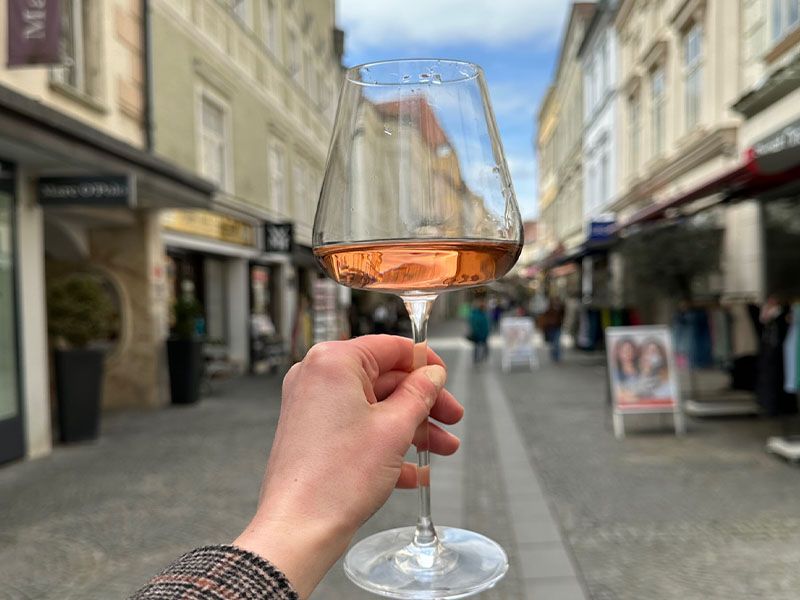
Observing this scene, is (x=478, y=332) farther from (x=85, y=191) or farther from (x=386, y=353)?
(x=386, y=353)

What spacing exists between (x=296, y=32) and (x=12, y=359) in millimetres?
Result: 14379

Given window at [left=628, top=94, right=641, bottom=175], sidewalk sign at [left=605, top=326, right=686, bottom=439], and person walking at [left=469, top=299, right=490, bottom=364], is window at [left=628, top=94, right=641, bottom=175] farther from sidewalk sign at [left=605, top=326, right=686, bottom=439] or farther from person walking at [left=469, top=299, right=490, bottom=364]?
sidewalk sign at [left=605, top=326, right=686, bottom=439]

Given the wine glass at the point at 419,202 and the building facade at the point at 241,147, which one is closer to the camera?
the wine glass at the point at 419,202

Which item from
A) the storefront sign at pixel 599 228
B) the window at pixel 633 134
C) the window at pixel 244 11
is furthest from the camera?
the window at pixel 633 134

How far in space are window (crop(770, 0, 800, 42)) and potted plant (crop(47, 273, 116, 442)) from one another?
945 cm

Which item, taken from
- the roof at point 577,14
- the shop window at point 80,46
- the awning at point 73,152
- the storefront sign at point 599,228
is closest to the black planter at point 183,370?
the awning at point 73,152

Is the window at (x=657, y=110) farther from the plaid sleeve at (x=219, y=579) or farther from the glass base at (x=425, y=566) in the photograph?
the plaid sleeve at (x=219, y=579)

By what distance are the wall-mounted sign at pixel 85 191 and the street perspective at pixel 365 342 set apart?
32 millimetres

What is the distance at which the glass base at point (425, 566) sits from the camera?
91cm

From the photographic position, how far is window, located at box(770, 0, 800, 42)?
28.9 ft

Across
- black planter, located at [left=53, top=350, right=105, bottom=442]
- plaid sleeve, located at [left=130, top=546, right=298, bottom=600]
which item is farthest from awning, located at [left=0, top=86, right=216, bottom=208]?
plaid sleeve, located at [left=130, top=546, right=298, bottom=600]

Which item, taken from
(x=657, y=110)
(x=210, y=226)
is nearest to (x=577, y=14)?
(x=657, y=110)

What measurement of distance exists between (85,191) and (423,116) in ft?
22.4

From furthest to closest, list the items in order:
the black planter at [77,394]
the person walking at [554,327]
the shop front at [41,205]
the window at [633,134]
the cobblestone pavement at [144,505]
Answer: the window at [633,134] → the person walking at [554,327] → the black planter at [77,394] → the shop front at [41,205] → the cobblestone pavement at [144,505]
